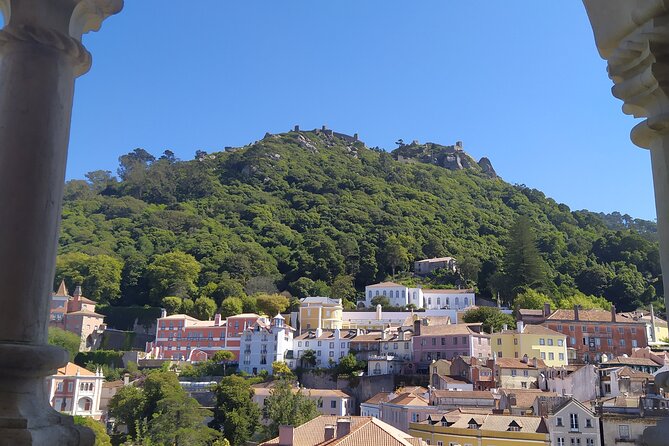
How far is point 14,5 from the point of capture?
8.45 ft

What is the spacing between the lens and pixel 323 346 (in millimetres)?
51250

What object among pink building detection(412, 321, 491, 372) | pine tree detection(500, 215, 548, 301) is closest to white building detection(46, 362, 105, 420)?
pink building detection(412, 321, 491, 372)

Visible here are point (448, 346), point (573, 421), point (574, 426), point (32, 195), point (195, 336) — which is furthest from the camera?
point (195, 336)

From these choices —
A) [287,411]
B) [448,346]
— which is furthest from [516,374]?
[287,411]

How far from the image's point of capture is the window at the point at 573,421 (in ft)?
73.1

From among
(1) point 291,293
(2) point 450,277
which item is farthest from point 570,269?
(1) point 291,293

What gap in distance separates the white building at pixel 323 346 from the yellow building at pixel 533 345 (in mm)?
10781

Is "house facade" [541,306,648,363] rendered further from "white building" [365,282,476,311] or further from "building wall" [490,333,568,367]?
"white building" [365,282,476,311]

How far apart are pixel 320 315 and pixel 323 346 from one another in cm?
628

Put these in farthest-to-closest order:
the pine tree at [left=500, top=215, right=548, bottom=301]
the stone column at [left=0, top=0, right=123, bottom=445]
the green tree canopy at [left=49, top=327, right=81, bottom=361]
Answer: the pine tree at [left=500, top=215, right=548, bottom=301], the green tree canopy at [left=49, top=327, right=81, bottom=361], the stone column at [left=0, top=0, right=123, bottom=445]

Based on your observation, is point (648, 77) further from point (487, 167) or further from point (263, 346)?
point (487, 167)

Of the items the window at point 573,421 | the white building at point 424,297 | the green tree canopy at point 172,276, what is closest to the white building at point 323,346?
the white building at point 424,297

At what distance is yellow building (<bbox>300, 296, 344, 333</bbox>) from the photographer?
5722 centimetres

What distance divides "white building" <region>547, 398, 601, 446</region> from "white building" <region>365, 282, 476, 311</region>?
40435 millimetres
